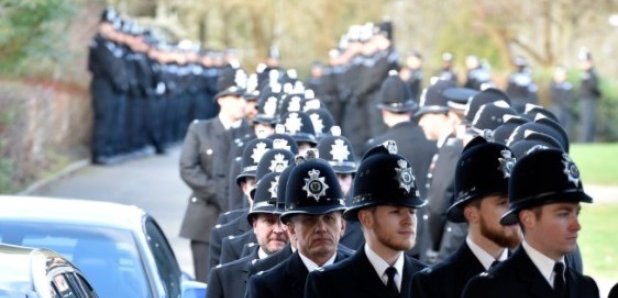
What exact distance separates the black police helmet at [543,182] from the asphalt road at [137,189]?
41.2 ft

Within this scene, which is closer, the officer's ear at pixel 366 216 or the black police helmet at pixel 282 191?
the officer's ear at pixel 366 216

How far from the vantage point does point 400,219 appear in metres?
7.39

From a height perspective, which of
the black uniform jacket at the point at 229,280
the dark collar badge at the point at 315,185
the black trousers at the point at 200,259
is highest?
the dark collar badge at the point at 315,185

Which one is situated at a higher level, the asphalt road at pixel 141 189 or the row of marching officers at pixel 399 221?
the row of marching officers at pixel 399 221

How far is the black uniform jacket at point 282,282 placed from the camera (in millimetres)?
7641

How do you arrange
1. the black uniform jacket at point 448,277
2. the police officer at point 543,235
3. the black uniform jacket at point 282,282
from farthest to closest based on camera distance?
the black uniform jacket at point 282,282
the black uniform jacket at point 448,277
the police officer at point 543,235

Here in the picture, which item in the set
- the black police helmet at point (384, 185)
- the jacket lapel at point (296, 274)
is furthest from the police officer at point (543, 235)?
the jacket lapel at point (296, 274)

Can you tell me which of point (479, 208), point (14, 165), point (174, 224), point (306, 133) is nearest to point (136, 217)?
point (306, 133)

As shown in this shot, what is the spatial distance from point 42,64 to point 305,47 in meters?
30.9

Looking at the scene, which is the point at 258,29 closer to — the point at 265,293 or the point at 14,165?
the point at 14,165

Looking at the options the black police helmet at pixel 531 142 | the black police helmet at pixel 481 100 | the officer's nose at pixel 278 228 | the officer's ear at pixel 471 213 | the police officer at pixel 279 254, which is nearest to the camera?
the officer's ear at pixel 471 213

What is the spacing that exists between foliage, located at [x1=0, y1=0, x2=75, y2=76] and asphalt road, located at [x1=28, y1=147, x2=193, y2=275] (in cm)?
248

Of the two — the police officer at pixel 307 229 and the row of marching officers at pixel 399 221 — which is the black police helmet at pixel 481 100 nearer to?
the row of marching officers at pixel 399 221

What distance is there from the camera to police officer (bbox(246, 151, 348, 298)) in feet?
25.2
